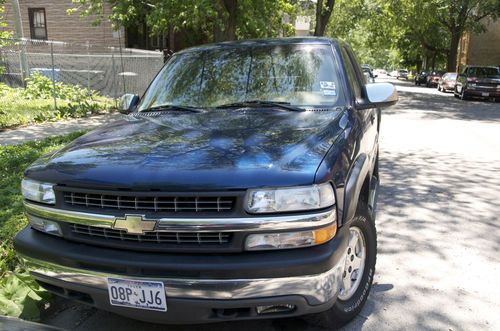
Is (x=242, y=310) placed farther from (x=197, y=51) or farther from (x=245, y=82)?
(x=197, y=51)

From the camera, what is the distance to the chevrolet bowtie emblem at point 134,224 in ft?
8.49

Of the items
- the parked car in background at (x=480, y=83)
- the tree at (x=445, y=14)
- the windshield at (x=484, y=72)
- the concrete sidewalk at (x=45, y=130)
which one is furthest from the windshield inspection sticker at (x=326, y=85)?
the tree at (x=445, y=14)

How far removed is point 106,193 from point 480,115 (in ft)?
54.4

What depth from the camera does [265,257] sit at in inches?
99.0

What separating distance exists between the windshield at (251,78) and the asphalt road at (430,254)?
162 centimetres

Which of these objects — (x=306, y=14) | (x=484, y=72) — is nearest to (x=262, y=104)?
(x=484, y=72)

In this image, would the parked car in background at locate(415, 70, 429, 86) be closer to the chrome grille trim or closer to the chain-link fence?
the chain-link fence

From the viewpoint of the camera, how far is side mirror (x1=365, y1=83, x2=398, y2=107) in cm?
391

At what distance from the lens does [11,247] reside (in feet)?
14.0

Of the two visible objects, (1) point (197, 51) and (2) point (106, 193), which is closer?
(2) point (106, 193)

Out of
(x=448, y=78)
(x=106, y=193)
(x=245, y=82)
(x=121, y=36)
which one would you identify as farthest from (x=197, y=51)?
(x=448, y=78)

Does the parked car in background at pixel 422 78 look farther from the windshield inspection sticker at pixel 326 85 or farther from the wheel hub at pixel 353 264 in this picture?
the wheel hub at pixel 353 264

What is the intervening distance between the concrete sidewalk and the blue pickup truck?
21.6ft

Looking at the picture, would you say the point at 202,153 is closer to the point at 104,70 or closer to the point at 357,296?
the point at 357,296
